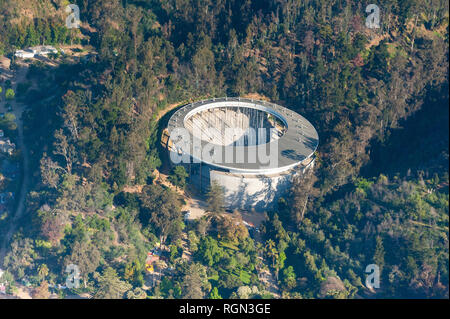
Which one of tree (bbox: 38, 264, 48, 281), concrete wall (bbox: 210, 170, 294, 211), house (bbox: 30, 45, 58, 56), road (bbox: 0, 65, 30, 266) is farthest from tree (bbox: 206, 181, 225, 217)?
house (bbox: 30, 45, 58, 56)

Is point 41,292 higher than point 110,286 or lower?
lower

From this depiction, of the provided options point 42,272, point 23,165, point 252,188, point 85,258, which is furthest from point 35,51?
point 252,188

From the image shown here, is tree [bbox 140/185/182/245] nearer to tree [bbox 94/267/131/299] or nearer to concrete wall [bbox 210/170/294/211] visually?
concrete wall [bbox 210/170/294/211]

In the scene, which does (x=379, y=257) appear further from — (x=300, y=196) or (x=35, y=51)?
(x=35, y=51)

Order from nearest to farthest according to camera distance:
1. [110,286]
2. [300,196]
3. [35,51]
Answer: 1. [110,286]
2. [300,196]
3. [35,51]

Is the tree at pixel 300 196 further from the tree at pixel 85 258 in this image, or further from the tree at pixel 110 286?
the tree at pixel 85 258

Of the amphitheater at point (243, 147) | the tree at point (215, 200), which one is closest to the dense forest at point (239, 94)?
the tree at point (215, 200)

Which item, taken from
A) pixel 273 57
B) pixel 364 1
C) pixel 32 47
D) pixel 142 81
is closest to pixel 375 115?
pixel 273 57
